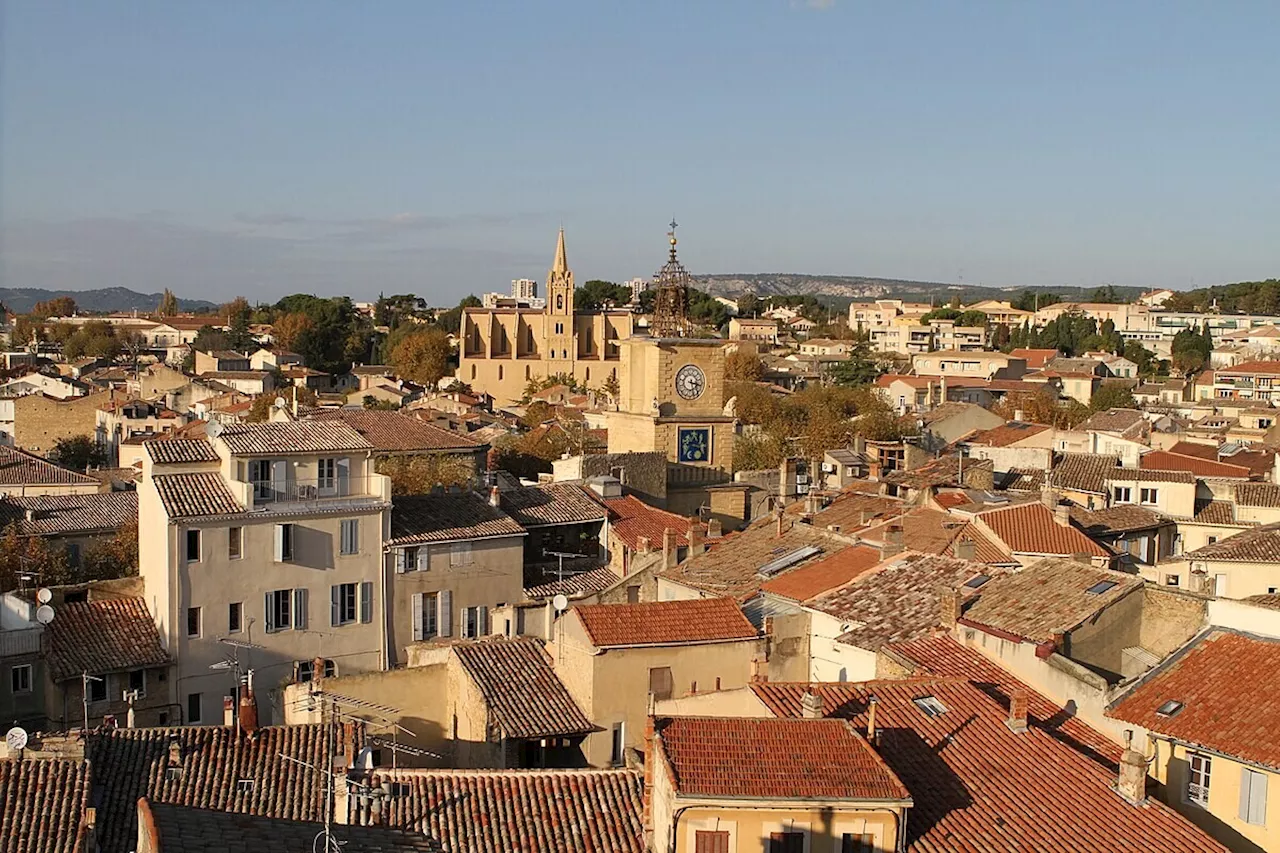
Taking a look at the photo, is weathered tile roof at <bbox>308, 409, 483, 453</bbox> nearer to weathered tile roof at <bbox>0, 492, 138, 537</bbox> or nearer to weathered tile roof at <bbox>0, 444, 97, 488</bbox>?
weathered tile roof at <bbox>0, 492, 138, 537</bbox>

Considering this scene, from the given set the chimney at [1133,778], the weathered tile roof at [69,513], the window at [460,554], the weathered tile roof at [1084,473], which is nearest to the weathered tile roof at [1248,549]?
the weathered tile roof at [1084,473]

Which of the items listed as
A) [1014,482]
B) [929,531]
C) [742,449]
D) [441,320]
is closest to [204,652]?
[929,531]

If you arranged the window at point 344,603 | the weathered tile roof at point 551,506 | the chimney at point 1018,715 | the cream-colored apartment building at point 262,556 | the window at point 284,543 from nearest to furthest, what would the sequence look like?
1. the chimney at point 1018,715
2. the cream-colored apartment building at point 262,556
3. the window at point 284,543
4. the window at point 344,603
5. the weathered tile roof at point 551,506

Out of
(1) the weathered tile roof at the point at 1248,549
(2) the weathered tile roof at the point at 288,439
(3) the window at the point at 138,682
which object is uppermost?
(2) the weathered tile roof at the point at 288,439

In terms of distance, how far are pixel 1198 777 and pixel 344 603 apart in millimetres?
15291

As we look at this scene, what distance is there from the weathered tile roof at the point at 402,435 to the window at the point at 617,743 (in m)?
22.7

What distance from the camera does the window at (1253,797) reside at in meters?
14.2

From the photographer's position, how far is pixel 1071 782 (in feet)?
46.0

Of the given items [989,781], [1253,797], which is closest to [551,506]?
[989,781]

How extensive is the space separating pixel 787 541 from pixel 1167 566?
8478 mm

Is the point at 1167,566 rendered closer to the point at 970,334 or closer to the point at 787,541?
the point at 787,541

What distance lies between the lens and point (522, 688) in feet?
59.7

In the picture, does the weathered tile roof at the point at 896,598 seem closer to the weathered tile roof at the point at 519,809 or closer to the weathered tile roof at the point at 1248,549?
the weathered tile roof at the point at 519,809

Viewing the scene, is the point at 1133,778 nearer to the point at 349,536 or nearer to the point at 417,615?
the point at 417,615
